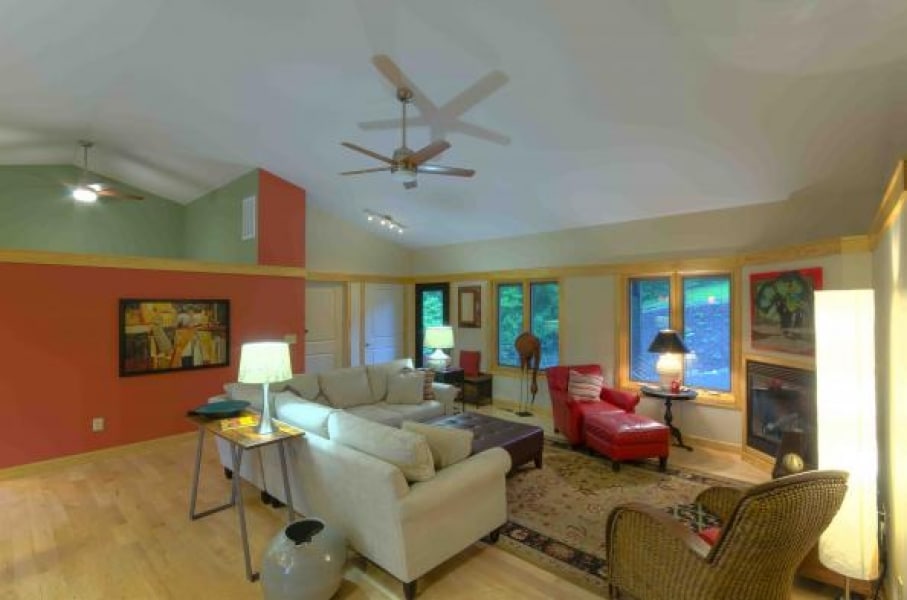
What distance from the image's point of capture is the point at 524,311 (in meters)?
6.56

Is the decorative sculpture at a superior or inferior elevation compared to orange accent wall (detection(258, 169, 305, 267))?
inferior

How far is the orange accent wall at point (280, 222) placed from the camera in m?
5.74

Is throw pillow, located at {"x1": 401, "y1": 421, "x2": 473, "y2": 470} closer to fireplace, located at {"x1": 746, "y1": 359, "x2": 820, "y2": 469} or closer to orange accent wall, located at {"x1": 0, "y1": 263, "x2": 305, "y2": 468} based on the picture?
fireplace, located at {"x1": 746, "y1": 359, "x2": 820, "y2": 469}

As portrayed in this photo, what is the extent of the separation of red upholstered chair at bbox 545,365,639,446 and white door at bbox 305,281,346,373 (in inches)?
147

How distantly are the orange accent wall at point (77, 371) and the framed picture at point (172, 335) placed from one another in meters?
0.08

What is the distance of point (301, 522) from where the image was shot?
2.44m

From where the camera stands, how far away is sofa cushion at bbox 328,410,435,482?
2371 millimetres

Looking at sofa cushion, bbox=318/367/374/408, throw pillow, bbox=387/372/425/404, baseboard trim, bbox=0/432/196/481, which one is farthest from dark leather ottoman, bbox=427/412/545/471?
baseboard trim, bbox=0/432/196/481

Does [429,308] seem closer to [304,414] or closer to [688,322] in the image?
[688,322]

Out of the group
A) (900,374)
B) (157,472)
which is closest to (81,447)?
(157,472)

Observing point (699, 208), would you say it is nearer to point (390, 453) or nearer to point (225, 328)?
point (390, 453)

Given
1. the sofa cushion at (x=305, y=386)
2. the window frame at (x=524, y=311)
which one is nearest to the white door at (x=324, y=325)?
the sofa cushion at (x=305, y=386)

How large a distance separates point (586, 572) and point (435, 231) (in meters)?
5.30

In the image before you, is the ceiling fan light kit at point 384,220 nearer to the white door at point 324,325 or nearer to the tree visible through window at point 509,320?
the white door at point 324,325
